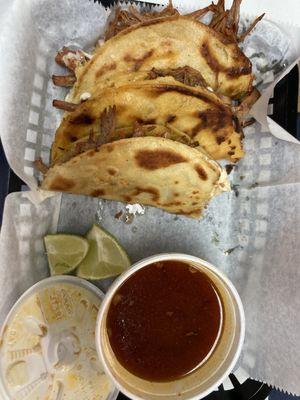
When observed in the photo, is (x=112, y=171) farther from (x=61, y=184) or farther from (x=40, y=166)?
(x=40, y=166)

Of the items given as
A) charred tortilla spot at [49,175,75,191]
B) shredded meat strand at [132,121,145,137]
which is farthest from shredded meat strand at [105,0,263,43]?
charred tortilla spot at [49,175,75,191]

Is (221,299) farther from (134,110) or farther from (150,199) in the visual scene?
(134,110)

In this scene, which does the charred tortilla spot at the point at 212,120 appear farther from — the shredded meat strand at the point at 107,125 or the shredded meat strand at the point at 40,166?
the shredded meat strand at the point at 40,166

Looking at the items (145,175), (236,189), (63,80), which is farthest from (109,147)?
(236,189)

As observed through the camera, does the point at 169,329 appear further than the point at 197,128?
Yes

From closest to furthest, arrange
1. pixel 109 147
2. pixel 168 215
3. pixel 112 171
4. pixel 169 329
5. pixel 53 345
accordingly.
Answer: pixel 109 147, pixel 112 171, pixel 169 329, pixel 53 345, pixel 168 215

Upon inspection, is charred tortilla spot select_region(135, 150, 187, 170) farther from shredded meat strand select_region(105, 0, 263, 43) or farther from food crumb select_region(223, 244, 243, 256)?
food crumb select_region(223, 244, 243, 256)
